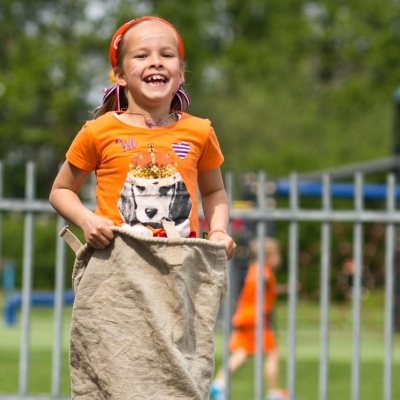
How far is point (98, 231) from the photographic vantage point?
375cm

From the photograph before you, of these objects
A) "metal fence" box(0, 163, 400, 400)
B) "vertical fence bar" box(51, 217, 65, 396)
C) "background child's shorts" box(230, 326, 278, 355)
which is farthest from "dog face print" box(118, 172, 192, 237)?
"background child's shorts" box(230, 326, 278, 355)

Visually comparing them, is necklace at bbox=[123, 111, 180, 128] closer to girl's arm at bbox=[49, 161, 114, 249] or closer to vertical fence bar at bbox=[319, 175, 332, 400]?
girl's arm at bbox=[49, 161, 114, 249]

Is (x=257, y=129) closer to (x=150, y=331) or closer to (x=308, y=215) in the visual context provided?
(x=308, y=215)

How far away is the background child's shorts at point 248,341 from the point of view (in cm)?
962

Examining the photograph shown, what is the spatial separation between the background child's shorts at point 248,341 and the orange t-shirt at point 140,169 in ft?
19.0

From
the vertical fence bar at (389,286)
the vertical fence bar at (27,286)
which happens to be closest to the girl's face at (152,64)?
the vertical fence bar at (389,286)

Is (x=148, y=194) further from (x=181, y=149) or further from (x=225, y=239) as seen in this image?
(x=225, y=239)

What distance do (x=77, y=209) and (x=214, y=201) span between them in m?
0.48

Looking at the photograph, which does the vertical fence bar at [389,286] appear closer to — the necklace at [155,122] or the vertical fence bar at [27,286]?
the vertical fence bar at [27,286]

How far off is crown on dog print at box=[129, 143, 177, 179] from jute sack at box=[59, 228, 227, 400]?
0.65ft

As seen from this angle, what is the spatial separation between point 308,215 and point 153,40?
345cm

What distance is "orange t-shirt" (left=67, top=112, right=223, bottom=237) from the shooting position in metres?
3.85

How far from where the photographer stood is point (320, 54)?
38219 mm

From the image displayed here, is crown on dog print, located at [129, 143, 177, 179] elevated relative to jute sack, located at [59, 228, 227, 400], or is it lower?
elevated
